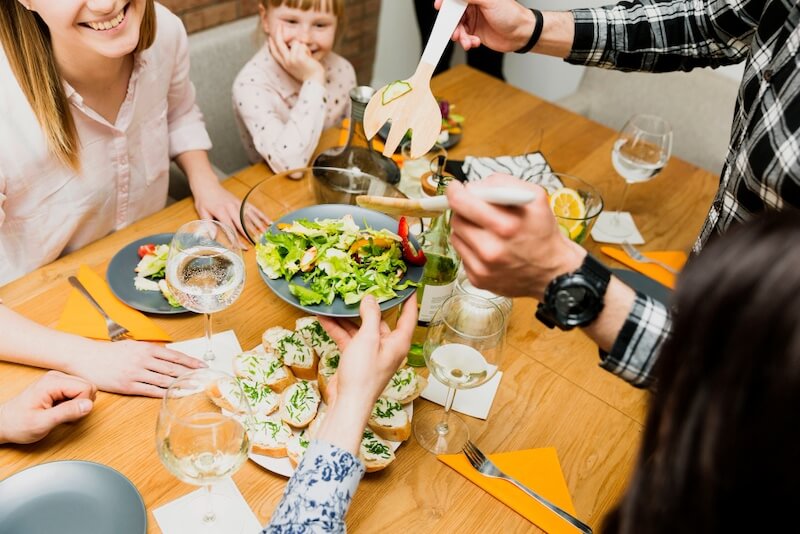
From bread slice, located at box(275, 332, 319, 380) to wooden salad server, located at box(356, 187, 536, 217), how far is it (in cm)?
31

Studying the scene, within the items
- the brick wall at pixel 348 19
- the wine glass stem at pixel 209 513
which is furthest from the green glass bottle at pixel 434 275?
the brick wall at pixel 348 19

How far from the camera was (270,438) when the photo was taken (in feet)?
3.16

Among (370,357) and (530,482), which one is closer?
(370,357)

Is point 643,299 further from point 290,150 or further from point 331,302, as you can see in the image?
point 290,150

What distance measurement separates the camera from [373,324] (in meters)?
0.92

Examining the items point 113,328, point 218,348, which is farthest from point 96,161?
point 218,348

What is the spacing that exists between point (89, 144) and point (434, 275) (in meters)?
0.85

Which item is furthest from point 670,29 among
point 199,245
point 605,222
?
point 199,245

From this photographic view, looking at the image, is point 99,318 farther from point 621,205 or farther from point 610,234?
point 621,205

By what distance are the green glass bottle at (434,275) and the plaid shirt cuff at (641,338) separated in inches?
13.5

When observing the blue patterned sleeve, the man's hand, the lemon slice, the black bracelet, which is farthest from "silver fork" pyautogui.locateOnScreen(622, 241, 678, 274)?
the blue patterned sleeve

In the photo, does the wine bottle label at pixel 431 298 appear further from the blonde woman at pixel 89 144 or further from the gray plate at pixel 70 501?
the gray plate at pixel 70 501

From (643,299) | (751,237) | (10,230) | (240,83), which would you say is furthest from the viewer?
(240,83)

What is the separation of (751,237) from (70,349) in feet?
3.29
